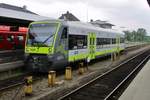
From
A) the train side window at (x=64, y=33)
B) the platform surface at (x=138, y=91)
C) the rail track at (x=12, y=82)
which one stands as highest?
the train side window at (x=64, y=33)

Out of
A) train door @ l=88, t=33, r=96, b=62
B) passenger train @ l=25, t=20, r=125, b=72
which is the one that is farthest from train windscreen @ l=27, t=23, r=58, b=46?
train door @ l=88, t=33, r=96, b=62

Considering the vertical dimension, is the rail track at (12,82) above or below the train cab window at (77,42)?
below

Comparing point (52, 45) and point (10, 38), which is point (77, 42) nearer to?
point (52, 45)

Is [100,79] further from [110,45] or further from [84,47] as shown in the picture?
[110,45]

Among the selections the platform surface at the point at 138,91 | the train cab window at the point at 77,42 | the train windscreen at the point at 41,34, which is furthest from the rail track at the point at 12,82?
the platform surface at the point at 138,91

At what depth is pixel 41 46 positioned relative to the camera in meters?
16.3

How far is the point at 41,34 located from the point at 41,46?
837 millimetres

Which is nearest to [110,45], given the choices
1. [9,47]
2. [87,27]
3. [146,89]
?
[87,27]

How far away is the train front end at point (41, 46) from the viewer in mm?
15859

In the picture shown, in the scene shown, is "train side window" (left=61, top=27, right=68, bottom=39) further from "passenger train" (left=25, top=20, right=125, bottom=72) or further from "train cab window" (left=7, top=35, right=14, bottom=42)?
"train cab window" (left=7, top=35, right=14, bottom=42)

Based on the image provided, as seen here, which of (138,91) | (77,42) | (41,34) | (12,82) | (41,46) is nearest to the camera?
(138,91)

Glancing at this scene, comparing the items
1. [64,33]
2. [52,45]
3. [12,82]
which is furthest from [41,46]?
[12,82]

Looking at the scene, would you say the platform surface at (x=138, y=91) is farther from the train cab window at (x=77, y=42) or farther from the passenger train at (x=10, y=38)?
the passenger train at (x=10, y=38)

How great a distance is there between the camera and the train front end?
624 inches
